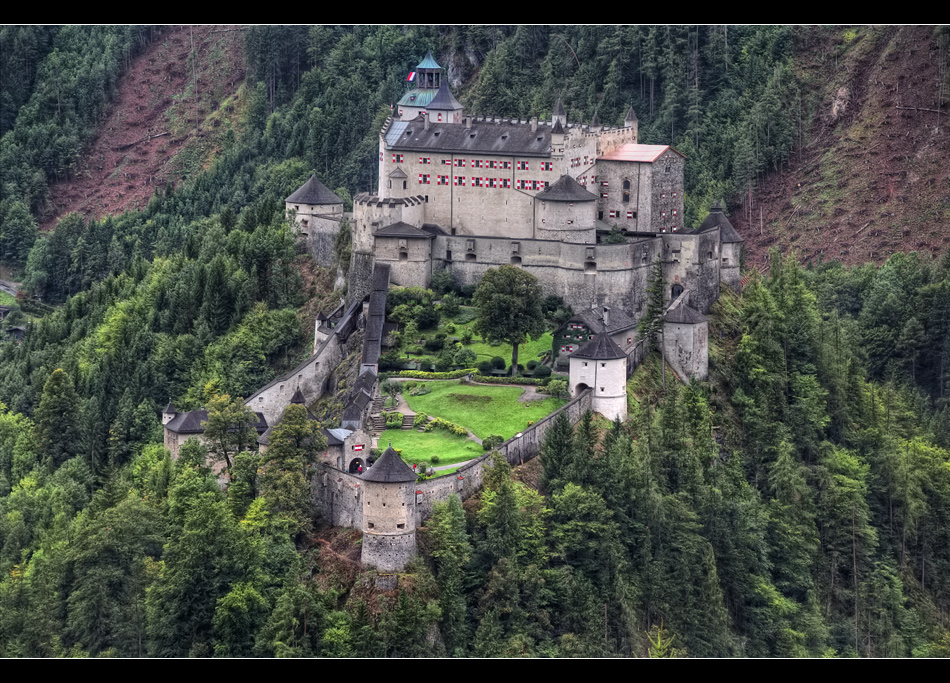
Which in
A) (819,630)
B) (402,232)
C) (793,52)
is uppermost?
(793,52)

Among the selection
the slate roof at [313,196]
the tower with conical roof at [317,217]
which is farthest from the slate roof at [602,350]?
the slate roof at [313,196]

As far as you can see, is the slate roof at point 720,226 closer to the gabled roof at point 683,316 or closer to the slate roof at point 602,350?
the gabled roof at point 683,316

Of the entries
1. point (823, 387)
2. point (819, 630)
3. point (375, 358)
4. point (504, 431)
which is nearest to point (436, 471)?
point (504, 431)

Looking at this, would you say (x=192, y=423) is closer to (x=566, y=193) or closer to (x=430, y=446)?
(x=430, y=446)

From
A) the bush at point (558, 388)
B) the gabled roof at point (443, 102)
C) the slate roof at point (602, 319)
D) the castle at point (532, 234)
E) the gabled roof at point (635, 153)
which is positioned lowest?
the bush at point (558, 388)

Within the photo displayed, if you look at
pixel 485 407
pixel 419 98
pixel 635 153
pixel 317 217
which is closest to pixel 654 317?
pixel 485 407

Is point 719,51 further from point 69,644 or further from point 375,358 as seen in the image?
point 69,644

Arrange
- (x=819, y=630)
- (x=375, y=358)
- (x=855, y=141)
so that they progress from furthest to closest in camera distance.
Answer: (x=855, y=141) < (x=375, y=358) < (x=819, y=630)
